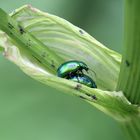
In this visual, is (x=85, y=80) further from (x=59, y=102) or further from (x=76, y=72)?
(x=59, y=102)

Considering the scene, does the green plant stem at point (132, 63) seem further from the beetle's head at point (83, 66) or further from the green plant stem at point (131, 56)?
the beetle's head at point (83, 66)

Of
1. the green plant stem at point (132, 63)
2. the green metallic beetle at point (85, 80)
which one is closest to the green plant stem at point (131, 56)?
the green plant stem at point (132, 63)

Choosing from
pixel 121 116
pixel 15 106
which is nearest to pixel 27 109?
pixel 15 106

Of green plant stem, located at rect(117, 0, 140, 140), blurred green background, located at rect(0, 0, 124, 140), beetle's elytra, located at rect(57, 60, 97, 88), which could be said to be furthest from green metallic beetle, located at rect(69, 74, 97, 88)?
blurred green background, located at rect(0, 0, 124, 140)

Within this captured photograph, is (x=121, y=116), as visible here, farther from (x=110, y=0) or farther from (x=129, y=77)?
(x=110, y=0)

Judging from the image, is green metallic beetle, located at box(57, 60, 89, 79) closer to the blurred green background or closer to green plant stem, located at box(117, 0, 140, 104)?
green plant stem, located at box(117, 0, 140, 104)

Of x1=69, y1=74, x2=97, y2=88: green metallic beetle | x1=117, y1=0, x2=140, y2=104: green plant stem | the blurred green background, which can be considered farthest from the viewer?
the blurred green background

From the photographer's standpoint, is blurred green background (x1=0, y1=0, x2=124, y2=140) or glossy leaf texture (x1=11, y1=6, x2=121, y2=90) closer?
glossy leaf texture (x1=11, y1=6, x2=121, y2=90)

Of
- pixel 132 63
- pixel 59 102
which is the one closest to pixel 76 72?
pixel 132 63
